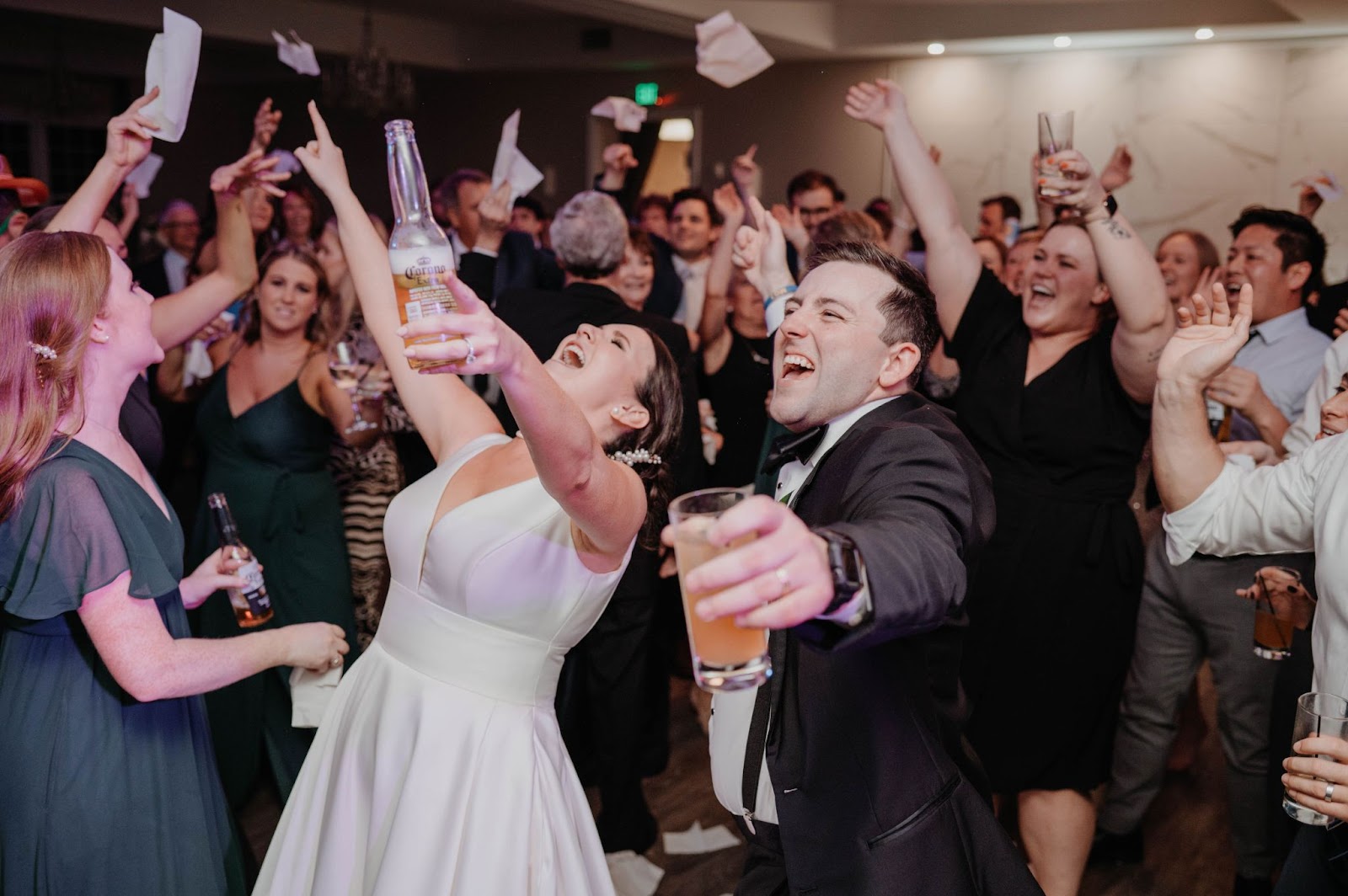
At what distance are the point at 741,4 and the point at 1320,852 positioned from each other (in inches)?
284

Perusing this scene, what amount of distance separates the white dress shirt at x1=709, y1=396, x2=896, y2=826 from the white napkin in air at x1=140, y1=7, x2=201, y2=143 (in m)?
1.55

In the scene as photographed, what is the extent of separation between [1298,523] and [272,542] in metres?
2.55

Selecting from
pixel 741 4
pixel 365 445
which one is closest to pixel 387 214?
pixel 741 4

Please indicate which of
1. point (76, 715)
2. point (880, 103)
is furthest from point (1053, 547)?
point (76, 715)

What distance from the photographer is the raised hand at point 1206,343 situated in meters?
2.01

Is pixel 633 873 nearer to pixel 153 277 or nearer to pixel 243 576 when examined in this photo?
pixel 243 576

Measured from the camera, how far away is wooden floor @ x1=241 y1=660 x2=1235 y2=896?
9.68ft

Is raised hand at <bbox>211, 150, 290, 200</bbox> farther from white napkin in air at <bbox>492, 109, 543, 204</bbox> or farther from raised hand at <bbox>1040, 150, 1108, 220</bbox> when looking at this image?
raised hand at <bbox>1040, 150, 1108, 220</bbox>

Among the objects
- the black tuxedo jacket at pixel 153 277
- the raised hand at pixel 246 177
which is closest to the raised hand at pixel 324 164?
the raised hand at pixel 246 177

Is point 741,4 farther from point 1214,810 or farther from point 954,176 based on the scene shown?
point 1214,810

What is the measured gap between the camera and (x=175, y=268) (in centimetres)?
597

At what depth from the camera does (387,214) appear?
11227 mm

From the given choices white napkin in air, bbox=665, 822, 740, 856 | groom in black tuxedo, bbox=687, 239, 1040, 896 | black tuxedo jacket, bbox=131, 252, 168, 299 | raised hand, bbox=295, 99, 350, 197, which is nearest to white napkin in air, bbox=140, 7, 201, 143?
raised hand, bbox=295, 99, 350, 197

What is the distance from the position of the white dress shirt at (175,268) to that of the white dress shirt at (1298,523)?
5.18 metres
